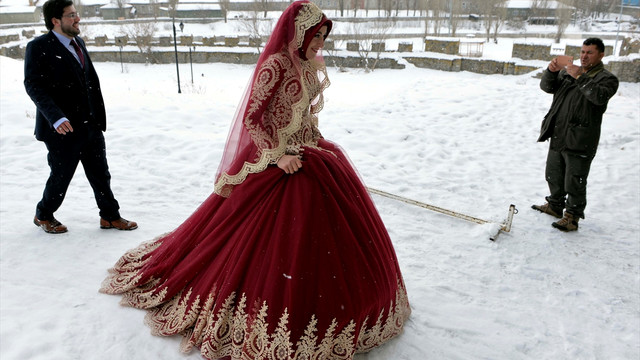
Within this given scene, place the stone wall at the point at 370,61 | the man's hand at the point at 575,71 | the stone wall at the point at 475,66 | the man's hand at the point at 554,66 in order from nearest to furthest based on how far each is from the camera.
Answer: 1. the man's hand at the point at 575,71
2. the man's hand at the point at 554,66
3. the stone wall at the point at 370,61
4. the stone wall at the point at 475,66

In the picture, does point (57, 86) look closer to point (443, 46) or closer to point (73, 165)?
point (73, 165)

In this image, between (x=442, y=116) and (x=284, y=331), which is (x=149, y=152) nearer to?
(x=284, y=331)

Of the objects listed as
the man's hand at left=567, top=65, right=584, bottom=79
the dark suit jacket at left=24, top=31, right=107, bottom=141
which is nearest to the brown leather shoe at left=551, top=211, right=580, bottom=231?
the man's hand at left=567, top=65, right=584, bottom=79

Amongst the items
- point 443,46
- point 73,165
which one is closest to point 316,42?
point 73,165

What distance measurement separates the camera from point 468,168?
6039 millimetres

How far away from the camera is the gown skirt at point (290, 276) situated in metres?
2.25

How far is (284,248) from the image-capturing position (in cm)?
231

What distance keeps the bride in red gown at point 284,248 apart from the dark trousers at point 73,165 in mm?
1324

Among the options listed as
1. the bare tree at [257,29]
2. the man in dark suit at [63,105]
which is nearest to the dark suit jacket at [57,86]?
the man in dark suit at [63,105]

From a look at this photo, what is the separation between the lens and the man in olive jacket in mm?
4133

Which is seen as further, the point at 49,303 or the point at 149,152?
the point at 149,152

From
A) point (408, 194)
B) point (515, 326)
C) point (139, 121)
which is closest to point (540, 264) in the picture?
point (515, 326)

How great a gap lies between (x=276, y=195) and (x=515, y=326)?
1953mm

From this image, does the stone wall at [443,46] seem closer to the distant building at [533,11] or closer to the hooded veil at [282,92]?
the distant building at [533,11]
